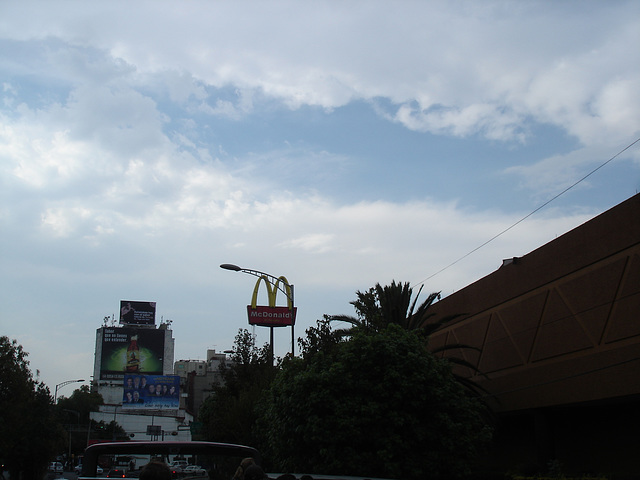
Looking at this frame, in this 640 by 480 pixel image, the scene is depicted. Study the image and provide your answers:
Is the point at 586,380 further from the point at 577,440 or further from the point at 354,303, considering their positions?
the point at 354,303

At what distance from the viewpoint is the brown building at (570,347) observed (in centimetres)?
1950

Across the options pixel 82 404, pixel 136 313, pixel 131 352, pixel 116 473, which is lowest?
pixel 116 473

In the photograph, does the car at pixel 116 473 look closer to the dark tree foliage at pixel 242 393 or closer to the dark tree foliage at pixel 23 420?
the dark tree foliage at pixel 242 393

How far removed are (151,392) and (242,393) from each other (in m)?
63.6

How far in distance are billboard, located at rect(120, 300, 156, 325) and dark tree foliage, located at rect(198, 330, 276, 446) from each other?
88901mm

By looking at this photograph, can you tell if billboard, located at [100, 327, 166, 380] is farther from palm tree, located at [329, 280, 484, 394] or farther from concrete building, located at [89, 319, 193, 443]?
palm tree, located at [329, 280, 484, 394]

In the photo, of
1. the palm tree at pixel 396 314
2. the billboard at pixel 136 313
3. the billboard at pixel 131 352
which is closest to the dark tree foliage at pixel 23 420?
the palm tree at pixel 396 314

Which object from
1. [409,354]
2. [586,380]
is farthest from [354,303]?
[586,380]

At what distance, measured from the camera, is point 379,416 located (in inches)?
744

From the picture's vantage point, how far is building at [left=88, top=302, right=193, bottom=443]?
93.2 metres

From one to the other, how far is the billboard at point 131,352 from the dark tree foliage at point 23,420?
6705 cm

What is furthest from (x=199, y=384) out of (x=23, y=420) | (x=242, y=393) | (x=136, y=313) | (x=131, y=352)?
(x=242, y=393)

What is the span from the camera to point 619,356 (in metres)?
19.2

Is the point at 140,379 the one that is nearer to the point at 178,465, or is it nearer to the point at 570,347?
the point at 570,347
